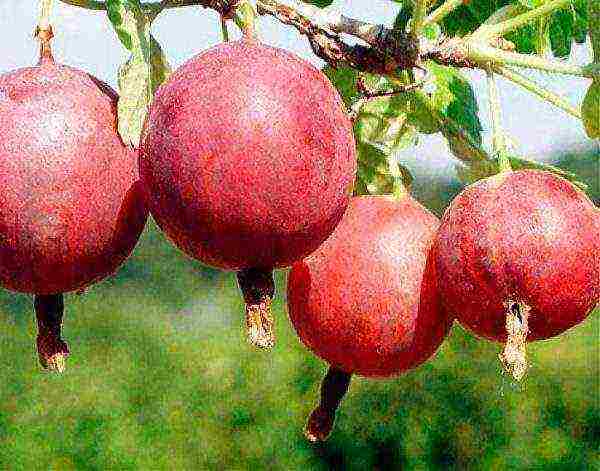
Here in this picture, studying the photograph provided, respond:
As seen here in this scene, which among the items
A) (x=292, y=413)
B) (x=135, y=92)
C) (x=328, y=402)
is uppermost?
(x=135, y=92)

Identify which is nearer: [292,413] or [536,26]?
[536,26]

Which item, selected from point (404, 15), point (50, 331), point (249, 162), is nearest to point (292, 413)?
point (404, 15)

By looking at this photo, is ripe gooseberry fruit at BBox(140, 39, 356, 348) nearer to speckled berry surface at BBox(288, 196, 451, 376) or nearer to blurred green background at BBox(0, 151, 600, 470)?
speckled berry surface at BBox(288, 196, 451, 376)

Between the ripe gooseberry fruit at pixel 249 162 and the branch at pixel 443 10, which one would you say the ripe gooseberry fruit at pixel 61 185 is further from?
the branch at pixel 443 10

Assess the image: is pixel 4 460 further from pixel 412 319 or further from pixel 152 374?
pixel 412 319

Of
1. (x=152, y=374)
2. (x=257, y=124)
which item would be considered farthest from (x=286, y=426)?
(x=257, y=124)

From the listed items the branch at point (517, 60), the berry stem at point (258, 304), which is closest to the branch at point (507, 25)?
the branch at point (517, 60)

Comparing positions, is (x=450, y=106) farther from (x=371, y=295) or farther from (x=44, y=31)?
(x=44, y=31)

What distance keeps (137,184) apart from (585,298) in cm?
58

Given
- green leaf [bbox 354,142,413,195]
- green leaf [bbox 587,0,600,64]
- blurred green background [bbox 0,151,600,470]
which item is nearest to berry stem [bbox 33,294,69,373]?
green leaf [bbox 354,142,413,195]

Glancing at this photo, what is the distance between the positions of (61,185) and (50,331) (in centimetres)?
22

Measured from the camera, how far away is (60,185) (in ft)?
3.43

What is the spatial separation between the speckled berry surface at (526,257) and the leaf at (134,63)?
0.43 meters

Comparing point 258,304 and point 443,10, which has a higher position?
point 443,10
